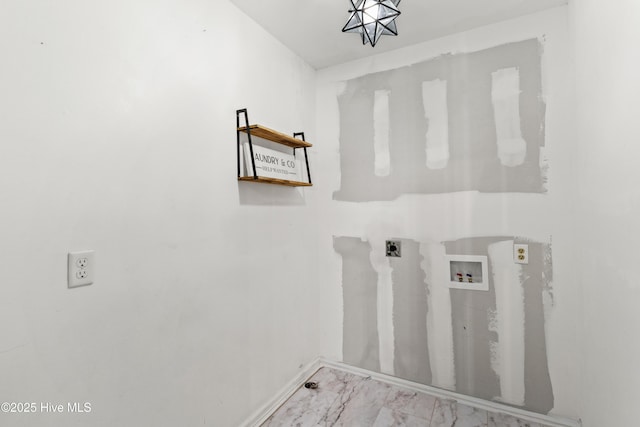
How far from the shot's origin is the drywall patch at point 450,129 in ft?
6.02

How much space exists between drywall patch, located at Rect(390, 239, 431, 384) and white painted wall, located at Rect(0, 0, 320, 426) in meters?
0.85

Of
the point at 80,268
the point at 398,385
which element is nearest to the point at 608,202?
the point at 398,385

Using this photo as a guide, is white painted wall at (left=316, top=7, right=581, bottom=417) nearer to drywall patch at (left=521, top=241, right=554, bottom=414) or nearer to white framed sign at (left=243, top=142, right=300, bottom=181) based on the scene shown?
drywall patch at (left=521, top=241, right=554, bottom=414)

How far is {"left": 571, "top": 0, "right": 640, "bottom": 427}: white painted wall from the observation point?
100cm

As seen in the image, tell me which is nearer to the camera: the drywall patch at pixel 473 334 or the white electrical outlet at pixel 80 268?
the white electrical outlet at pixel 80 268

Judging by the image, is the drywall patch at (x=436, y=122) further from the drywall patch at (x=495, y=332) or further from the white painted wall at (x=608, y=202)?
the white painted wall at (x=608, y=202)

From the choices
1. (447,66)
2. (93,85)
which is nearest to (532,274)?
(447,66)

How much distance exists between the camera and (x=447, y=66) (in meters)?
2.05

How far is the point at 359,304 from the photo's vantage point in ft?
7.70

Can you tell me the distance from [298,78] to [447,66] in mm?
1045

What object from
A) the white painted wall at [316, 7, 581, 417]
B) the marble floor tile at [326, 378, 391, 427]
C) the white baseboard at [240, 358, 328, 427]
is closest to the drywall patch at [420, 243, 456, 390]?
the white painted wall at [316, 7, 581, 417]

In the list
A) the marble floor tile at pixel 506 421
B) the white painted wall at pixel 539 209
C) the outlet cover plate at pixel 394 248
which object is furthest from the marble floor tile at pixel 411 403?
the outlet cover plate at pixel 394 248

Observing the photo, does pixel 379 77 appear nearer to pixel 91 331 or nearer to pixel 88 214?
pixel 88 214

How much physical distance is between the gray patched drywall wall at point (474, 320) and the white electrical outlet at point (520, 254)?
0.07 feet
